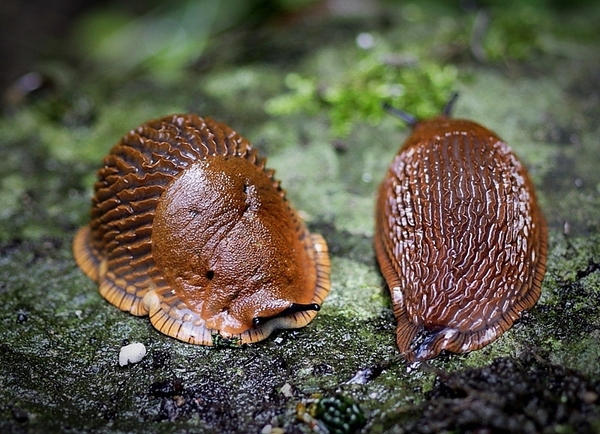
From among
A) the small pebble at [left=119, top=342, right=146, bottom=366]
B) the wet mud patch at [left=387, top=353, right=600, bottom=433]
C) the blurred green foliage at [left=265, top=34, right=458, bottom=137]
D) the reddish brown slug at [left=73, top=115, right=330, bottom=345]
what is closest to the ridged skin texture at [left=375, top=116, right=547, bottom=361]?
the wet mud patch at [left=387, top=353, right=600, bottom=433]

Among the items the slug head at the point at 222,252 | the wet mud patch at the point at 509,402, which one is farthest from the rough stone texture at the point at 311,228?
the slug head at the point at 222,252

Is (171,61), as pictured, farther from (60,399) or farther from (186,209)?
(60,399)

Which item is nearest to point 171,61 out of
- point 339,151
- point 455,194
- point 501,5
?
point 339,151

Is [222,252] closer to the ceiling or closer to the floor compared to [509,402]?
closer to the ceiling

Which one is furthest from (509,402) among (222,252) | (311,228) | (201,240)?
(311,228)

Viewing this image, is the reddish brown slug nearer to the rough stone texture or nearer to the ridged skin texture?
the rough stone texture

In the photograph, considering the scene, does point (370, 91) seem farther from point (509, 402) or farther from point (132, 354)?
point (509, 402)
